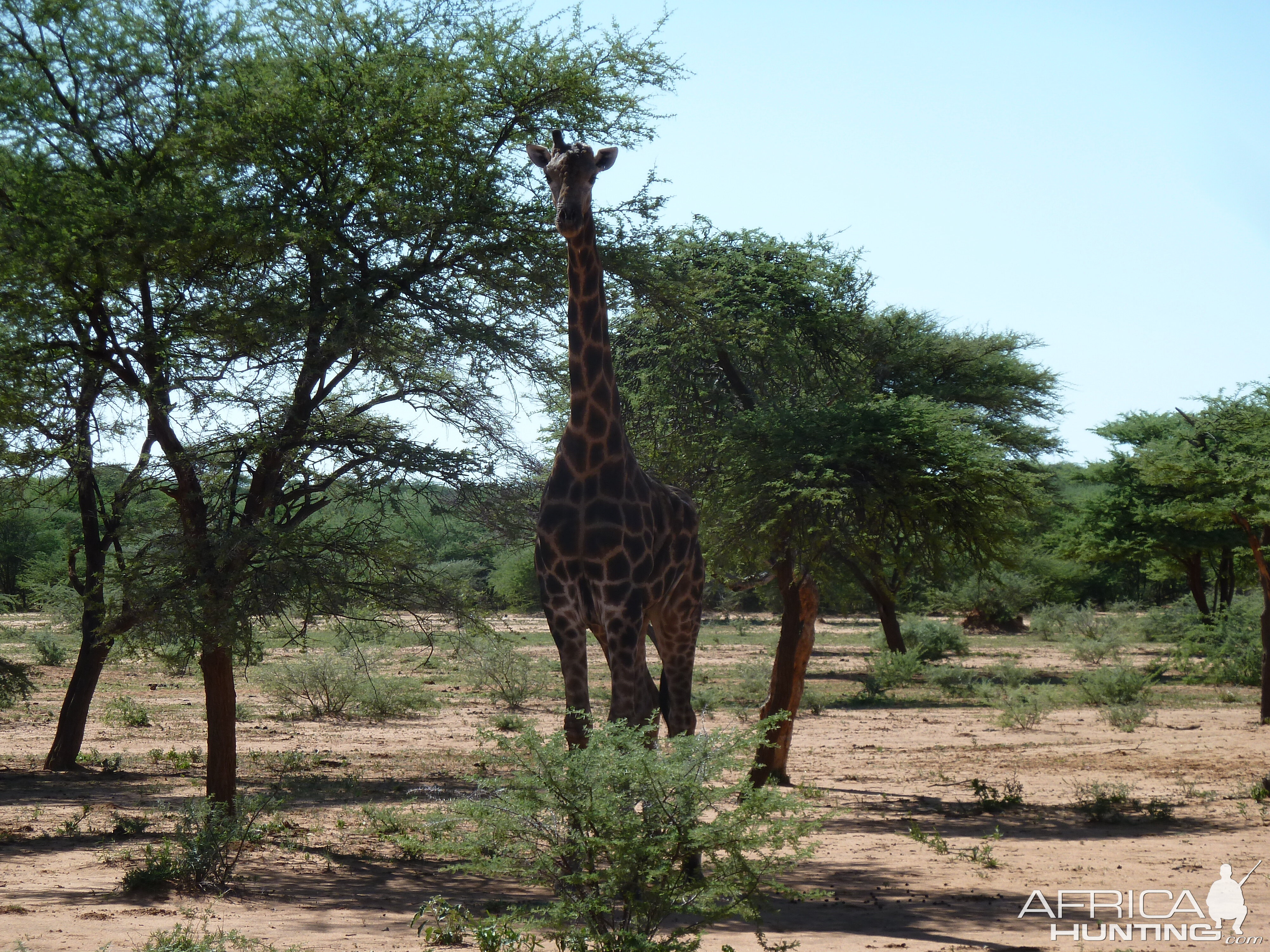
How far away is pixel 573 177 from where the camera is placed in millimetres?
6945

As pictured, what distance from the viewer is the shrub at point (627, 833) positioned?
5129mm

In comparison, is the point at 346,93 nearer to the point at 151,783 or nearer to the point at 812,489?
the point at 812,489

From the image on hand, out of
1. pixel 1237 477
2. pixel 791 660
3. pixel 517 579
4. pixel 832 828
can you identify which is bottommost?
pixel 832 828

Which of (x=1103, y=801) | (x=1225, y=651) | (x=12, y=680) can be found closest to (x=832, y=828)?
(x=1103, y=801)

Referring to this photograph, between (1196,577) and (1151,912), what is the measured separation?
92.6 ft

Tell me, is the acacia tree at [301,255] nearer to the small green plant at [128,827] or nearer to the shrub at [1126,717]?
the small green plant at [128,827]

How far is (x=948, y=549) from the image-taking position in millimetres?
12578

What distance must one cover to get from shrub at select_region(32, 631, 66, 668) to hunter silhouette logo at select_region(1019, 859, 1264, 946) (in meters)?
24.7

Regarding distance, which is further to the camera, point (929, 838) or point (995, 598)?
point (995, 598)

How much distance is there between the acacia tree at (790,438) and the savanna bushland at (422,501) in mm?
64

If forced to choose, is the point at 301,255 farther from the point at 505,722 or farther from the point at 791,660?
the point at 505,722

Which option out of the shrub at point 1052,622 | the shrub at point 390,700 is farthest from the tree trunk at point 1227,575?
the shrub at point 390,700

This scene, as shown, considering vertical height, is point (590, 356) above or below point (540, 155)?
below

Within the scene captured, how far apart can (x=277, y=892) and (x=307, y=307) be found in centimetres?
477
